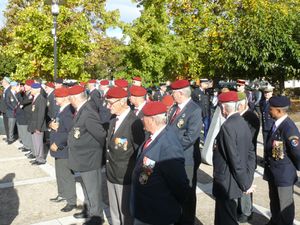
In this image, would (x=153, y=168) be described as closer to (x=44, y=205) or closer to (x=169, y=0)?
(x=44, y=205)

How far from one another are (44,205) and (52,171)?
2.17 metres

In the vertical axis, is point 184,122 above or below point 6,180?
above

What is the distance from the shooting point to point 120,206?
14.8 ft

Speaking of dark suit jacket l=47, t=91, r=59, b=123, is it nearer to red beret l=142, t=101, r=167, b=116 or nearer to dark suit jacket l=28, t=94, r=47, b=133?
dark suit jacket l=28, t=94, r=47, b=133

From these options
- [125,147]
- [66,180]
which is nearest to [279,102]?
[125,147]

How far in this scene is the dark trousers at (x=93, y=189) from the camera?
17.0ft

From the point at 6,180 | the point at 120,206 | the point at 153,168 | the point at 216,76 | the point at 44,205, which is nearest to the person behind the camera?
the point at 153,168

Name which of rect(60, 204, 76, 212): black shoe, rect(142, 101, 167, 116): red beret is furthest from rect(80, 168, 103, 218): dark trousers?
rect(142, 101, 167, 116): red beret

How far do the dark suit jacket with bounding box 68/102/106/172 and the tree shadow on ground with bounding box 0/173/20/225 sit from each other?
1.44 m

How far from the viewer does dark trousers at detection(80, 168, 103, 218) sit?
5195 mm

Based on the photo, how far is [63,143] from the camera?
5.78 meters

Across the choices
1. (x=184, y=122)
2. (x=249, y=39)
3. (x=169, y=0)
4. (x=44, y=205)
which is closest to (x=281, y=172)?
(x=184, y=122)

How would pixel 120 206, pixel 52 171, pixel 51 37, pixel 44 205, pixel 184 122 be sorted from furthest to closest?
pixel 51 37 < pixel 52 171 < pixel 44 205 < pixel 184 122 < pixel 120 206

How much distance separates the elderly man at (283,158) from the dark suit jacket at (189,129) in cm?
93
